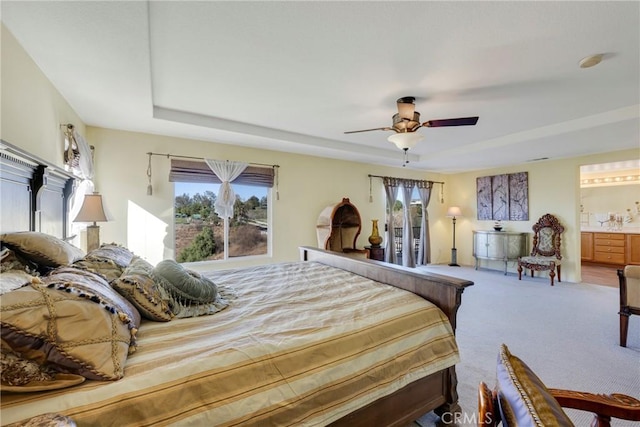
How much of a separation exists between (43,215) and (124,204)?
1730 millimetres

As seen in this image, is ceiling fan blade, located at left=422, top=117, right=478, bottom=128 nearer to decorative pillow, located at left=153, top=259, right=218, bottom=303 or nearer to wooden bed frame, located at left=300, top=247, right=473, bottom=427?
wooden bed frame, located at left=300, top=247, right=473, bottom=427

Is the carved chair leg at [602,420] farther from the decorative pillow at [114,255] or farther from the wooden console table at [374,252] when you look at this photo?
the wooden console table at [374,252]

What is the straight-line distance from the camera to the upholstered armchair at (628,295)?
2582 millimetres

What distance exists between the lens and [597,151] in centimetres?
462

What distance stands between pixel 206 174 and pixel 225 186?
0.32 meters

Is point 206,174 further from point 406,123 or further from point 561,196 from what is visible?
point 561,196

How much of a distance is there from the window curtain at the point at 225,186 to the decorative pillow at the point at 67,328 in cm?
302

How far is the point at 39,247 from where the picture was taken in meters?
1.33

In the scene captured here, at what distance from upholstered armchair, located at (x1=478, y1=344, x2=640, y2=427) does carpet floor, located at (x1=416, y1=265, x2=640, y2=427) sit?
999 mm

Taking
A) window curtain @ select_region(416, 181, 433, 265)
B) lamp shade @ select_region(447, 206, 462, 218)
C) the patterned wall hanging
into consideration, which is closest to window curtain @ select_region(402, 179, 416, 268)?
window curtain @ select_region(416, 181, 433, 265)

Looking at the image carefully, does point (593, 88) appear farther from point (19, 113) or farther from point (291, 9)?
point (19, 113)

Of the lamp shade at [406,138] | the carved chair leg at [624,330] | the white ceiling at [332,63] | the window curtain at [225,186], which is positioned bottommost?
the carved chair leg at [624,330]

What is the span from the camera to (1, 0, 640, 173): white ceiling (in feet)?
5.34

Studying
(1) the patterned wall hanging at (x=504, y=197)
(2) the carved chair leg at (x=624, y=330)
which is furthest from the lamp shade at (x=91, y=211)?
(1) the patterned wall hanging at (x=504, y=197)
